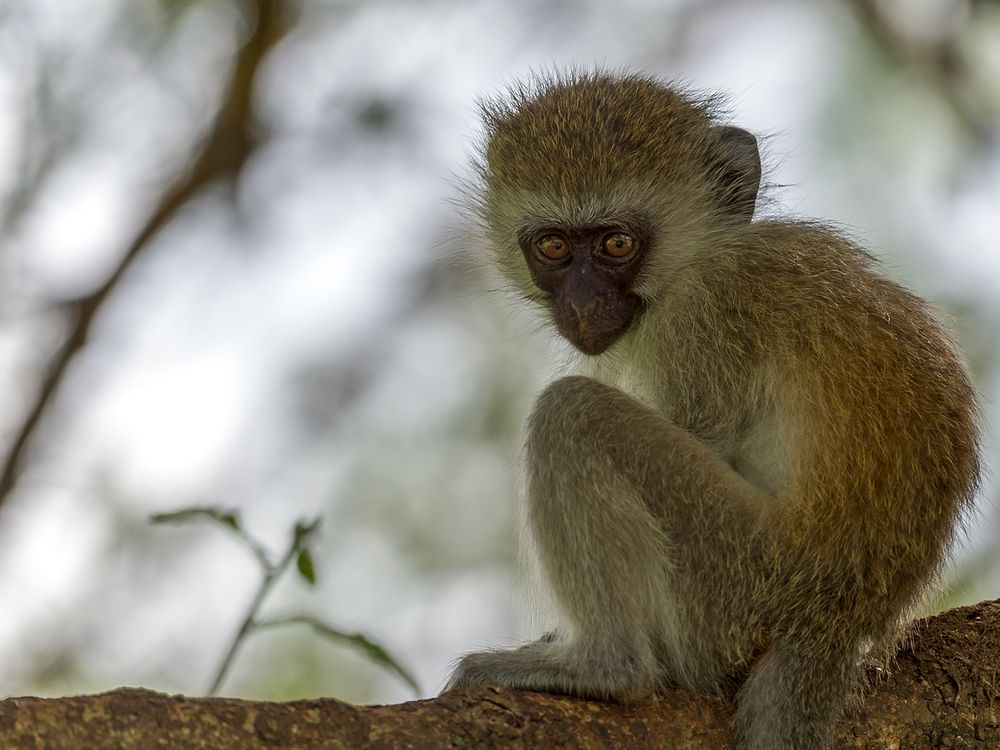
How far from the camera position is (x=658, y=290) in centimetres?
622

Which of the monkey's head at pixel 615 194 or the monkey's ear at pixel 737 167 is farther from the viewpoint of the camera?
the monkey's ear at pixel 737 167

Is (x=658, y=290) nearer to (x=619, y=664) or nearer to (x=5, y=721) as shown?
(x=619, y=664)

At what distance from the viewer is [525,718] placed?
15.0ft

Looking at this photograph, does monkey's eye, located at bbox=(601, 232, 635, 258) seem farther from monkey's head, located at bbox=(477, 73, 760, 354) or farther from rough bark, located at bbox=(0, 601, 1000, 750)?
rough bark, located at bbox=(0, 601, 1000, 750)

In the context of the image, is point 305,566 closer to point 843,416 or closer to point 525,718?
point 525,718

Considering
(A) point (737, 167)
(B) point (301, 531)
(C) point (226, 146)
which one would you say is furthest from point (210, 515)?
(C) point (226, 146)

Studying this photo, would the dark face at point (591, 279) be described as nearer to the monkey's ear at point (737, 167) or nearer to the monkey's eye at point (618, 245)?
the monkey's eye at point (618, 245)

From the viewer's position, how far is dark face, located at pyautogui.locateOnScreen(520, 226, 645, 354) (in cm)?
618

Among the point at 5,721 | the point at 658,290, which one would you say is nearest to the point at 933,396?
the point at 658,290

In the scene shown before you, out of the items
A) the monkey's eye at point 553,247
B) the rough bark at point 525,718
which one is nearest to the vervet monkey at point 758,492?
the rough bark at point 525,718

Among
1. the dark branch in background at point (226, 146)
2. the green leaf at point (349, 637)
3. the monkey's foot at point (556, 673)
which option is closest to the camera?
the green leaf at point (349, 637)

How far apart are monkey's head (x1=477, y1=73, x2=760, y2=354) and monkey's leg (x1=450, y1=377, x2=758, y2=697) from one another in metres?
0.92

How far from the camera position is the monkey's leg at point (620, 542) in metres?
5.16

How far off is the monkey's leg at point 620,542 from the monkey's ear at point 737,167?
1656 mm
